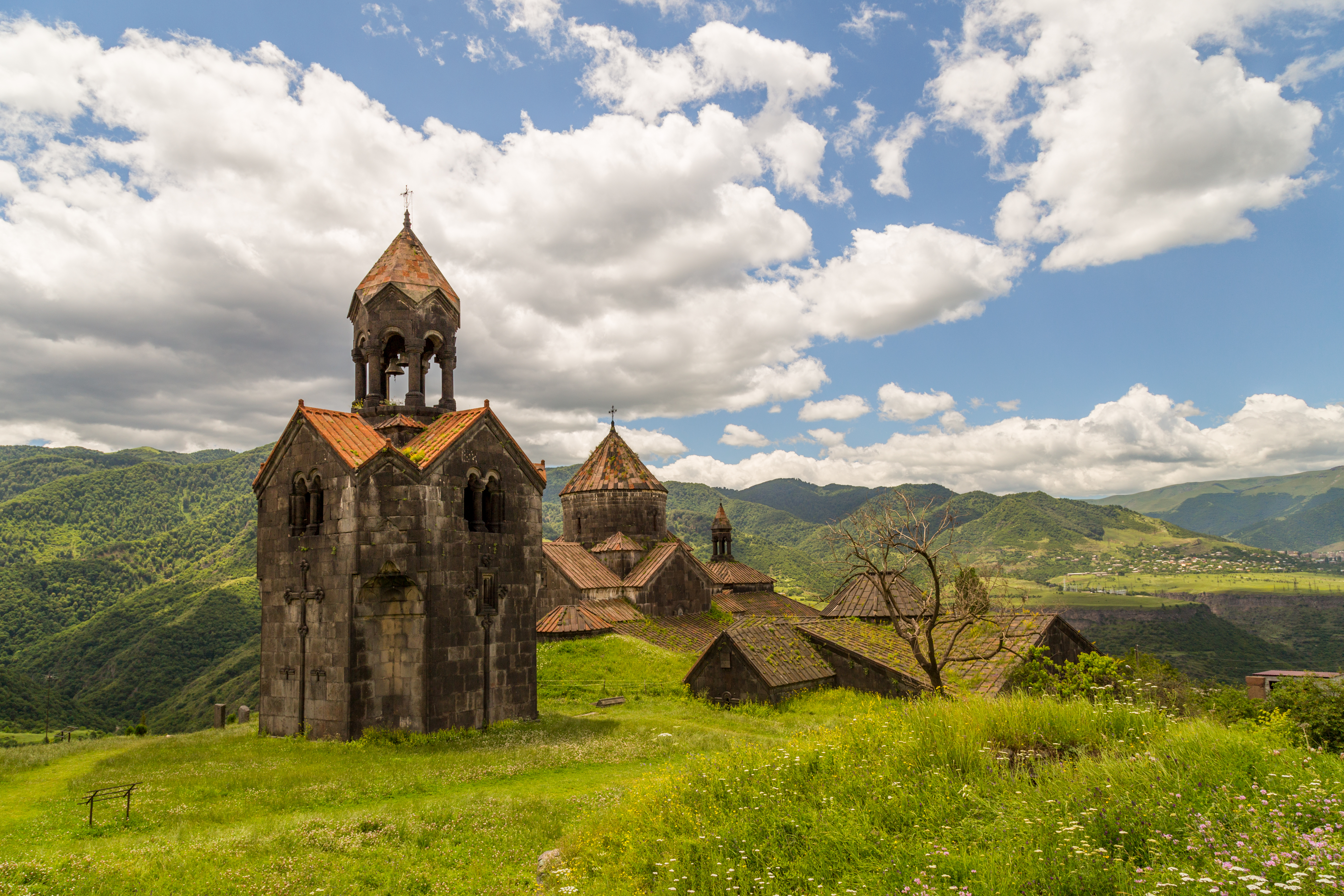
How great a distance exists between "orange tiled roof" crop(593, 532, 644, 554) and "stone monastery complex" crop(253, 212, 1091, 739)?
14626 mm

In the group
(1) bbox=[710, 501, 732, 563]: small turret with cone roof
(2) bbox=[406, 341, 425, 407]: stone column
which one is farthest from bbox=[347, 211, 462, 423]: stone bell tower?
(1) bbox=[710, 501, 732, 563]: small turret with cone roof

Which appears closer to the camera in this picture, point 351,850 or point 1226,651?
point 351,850

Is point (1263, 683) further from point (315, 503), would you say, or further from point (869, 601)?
point (315, 503)

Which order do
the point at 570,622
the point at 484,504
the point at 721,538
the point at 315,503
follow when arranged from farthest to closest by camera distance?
the point at 721,538 < the point at 570,622 < the point at 484,504 < the point at 315,503

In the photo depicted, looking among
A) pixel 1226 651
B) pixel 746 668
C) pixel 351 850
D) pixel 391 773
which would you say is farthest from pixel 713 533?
pixel 1226 651

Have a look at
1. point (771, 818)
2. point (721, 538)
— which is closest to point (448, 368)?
point (771, 818)

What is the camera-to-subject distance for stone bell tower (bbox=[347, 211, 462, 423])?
68.8 ft

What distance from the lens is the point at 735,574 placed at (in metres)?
48.8

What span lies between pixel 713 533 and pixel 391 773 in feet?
131

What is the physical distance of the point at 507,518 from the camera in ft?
64.7

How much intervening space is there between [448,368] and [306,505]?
19.2ft

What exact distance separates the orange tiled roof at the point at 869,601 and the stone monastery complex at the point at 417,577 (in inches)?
53.3

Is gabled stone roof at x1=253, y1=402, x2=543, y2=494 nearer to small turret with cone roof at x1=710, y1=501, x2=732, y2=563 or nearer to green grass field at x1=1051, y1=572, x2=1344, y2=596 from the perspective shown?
small turret with cone roof at x1=710, y1=501, x2=732, y2=563

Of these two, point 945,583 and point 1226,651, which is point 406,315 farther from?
point 1226,651
